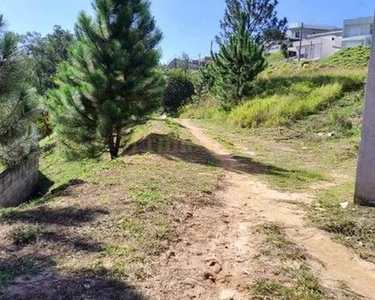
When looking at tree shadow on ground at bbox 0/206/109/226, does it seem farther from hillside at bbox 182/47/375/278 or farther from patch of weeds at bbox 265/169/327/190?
patch of weeds at bbox 265/169/327/190

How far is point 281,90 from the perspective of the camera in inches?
774

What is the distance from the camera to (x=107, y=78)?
373 inches

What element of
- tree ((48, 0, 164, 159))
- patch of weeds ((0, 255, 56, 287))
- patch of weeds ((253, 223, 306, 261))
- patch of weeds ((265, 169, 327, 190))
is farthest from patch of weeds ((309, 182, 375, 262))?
tree ((48, 0, 164, 159))

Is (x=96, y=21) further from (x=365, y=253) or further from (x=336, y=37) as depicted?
(x=336, y=37)

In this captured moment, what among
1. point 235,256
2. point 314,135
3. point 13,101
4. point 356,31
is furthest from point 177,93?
point 235,256

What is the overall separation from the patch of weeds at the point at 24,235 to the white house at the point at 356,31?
45.2 meters

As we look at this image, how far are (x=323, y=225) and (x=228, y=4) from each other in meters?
27.1

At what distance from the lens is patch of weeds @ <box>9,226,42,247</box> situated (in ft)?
11.8

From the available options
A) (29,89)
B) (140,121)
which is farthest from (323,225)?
(140,121)

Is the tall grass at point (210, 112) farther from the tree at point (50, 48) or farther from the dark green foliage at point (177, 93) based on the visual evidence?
the tree at point (50, 48)

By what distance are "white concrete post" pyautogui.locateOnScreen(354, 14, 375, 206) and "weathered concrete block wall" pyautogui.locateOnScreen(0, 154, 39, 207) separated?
6.23 metres

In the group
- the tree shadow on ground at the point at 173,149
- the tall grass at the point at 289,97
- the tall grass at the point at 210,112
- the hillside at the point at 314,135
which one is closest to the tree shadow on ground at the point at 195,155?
the tree shadow on ground at the point at 173,149

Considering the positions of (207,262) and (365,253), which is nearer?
(207,262)

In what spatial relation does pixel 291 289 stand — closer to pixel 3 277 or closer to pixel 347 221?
pixel 347 221
